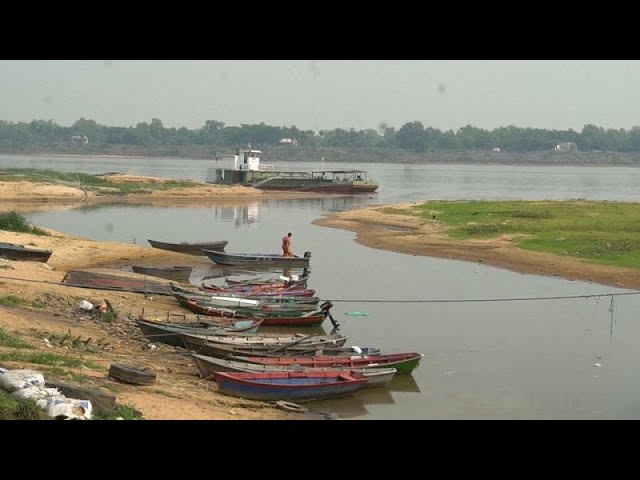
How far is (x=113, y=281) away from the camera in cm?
2039

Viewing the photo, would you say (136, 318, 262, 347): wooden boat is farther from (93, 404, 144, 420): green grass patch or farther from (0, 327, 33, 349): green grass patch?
(93, 404, 144, 420): green grass patch

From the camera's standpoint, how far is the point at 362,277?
91.5ft

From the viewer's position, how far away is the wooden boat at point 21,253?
23.0 m

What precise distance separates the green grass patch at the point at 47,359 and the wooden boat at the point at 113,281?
274 inches

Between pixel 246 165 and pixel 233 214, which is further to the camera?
pixel 246 165

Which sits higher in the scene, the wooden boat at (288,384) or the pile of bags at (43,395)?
the pile of bags at (43,395)

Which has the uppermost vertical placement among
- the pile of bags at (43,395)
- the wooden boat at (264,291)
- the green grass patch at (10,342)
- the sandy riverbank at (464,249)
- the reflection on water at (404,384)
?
the pile of bags at (43,395)

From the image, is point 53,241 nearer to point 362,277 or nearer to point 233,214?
point 362,277

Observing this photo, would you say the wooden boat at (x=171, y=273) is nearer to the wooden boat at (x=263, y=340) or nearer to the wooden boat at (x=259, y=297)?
the wooden boat at (x=259, y=297)

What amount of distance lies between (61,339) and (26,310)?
2567mm

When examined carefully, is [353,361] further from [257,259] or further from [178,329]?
[257,259]

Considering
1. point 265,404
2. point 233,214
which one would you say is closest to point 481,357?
point 265,404

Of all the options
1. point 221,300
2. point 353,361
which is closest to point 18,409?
point 353,361

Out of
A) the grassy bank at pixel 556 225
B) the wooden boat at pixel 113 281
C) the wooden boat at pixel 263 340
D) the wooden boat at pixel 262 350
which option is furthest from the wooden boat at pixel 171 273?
the grassy bank at pixel 556 225
